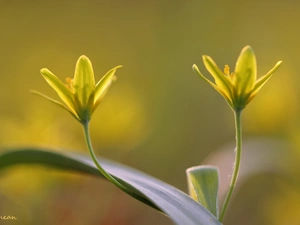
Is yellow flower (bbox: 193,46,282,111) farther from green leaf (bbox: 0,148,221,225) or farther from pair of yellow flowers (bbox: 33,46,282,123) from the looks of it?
green leaf (bbox: 0,148,221,225)

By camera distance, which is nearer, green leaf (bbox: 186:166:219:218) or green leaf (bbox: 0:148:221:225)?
green leaf (bbox: 0:148:221:225)

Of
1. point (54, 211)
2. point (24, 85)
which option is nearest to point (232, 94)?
point (54, 211)

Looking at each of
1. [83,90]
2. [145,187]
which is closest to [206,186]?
[145,187]

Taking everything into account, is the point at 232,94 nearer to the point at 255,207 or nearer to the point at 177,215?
the point at 177,215

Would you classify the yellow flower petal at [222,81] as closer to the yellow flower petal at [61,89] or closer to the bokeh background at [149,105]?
the yellow flower petal at [61,89]

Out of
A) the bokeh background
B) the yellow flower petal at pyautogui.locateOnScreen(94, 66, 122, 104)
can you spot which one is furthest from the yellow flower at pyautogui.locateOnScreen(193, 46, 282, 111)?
the bokeh background
